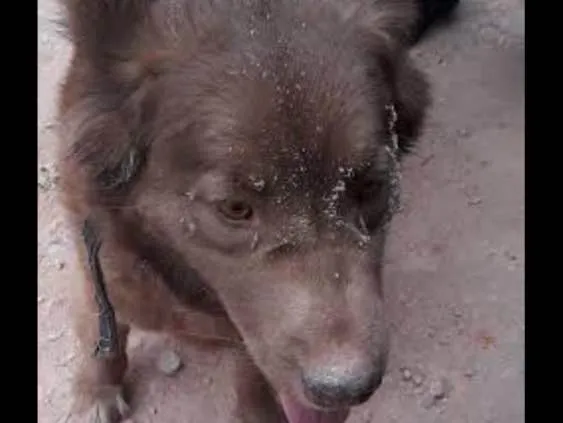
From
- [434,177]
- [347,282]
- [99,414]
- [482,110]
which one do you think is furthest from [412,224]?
[347,282]

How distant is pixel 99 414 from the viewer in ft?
12.6

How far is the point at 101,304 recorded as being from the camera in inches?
134

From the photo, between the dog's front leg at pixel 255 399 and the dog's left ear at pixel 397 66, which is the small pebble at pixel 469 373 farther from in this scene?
the dog's left ear at pixel 397 66

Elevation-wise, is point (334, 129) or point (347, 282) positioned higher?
point (334, 129)

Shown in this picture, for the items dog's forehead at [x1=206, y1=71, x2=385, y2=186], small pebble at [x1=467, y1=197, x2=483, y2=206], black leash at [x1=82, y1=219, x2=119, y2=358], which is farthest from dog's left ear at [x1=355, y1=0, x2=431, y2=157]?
small pebble at [x1=467, y1=197, x2=483, y2=206]

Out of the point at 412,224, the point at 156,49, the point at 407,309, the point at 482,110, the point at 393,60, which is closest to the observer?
the point at 156,49

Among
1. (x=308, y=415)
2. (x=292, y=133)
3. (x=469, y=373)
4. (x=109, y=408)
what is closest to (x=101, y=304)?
(x=109, y=408)

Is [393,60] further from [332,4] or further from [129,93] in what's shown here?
[129,93]

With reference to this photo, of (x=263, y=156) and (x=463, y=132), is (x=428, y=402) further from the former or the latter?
(x=263, y=156)

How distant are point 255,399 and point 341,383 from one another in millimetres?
1116

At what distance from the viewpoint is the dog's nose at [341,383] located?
8.37 ft

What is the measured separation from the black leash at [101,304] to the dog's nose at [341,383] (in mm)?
910

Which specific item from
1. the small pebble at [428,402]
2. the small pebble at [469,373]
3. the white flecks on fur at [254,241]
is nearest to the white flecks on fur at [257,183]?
the white flecks on fur at [254,241]

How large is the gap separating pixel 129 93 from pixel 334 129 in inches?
23.6
